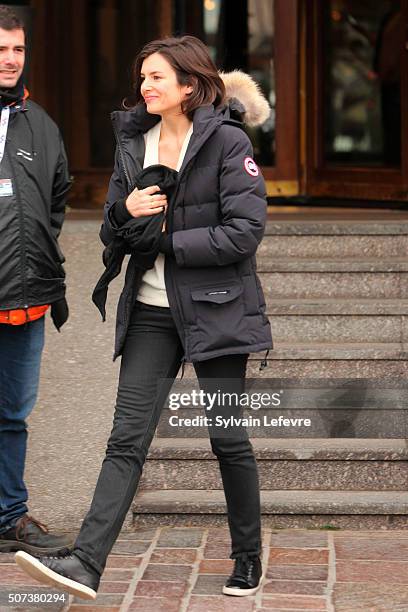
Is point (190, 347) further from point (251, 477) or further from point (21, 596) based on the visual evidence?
point (21, 596)

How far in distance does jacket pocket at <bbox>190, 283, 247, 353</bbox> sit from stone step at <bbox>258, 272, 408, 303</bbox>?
2689 millimetres

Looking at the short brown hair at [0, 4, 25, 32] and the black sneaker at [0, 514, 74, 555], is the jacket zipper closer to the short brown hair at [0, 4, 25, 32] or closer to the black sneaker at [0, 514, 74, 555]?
the short brown hair at [0, 4, 25, 32]

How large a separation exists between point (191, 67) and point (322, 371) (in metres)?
2.13

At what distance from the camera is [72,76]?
34.2ft

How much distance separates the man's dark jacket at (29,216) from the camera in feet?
15.2

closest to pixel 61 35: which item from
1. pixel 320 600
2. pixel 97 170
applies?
pixel 97 170

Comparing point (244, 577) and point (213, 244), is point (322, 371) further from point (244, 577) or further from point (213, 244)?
point (213, 244)

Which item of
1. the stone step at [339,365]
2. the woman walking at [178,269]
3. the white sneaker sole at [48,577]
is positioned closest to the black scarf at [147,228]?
the woman walking at [178,269]

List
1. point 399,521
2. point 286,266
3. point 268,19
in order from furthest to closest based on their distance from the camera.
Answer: point 268,19 < point 286,266 < point 399,521

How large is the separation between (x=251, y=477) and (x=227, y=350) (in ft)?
Result: 1.55

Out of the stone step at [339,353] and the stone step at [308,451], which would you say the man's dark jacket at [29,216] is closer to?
the stone step at [308,451]

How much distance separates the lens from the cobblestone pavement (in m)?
4.30

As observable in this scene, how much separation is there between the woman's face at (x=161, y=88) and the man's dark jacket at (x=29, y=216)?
631 millimetres

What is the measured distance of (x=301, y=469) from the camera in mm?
5391
